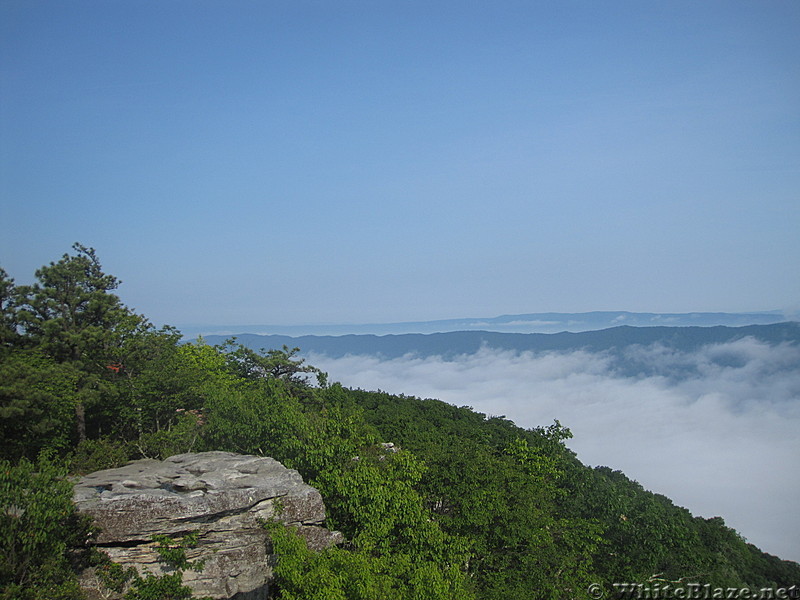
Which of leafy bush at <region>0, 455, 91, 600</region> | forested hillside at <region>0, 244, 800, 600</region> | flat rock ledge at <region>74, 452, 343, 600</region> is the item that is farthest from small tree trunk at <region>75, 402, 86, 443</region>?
leafy bush at <region>0, 455, 91, 600</region>

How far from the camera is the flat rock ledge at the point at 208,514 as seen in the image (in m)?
15.5

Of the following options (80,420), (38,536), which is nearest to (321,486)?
(38,536)

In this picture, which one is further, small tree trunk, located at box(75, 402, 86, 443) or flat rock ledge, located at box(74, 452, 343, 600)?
small tree trunk, located at box(75, 402, 86, 443)

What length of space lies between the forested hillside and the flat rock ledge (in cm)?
70

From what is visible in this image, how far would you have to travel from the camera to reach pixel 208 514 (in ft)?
54.4

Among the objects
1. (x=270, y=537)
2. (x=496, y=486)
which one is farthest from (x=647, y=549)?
(x=270, y=537)

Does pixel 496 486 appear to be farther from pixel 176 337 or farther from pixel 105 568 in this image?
pixel 176 337

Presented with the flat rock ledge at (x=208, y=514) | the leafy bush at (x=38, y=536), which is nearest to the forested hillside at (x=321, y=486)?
the leafy bush at (x=38, y=536)

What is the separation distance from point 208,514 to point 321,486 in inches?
217

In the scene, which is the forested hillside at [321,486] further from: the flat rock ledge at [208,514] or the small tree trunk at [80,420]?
the flat rock ledge at [208,514]

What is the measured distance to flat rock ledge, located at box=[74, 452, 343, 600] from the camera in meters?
15.5

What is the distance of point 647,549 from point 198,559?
727 inches

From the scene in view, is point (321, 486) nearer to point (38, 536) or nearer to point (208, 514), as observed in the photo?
point (208, 514)

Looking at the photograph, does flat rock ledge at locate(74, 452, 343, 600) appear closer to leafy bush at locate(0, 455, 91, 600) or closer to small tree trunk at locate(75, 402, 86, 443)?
leafy bush at locate(0, 455, 91, 600)
